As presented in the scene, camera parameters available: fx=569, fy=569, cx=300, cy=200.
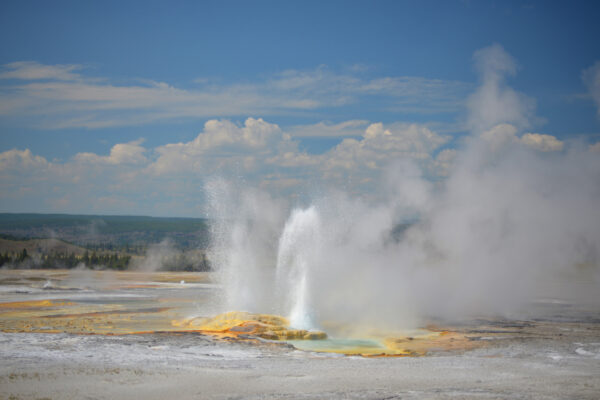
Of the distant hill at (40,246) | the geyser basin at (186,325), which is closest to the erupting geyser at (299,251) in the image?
the geyser basin at (186,325)

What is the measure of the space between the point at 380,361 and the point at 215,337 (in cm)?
763

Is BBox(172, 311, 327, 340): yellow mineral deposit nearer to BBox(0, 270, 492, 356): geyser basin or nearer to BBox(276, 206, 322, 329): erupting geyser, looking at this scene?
BBox(0, 270, 492, 356): geyser basin

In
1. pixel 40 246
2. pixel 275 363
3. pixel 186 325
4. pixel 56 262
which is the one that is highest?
pixel 40 246

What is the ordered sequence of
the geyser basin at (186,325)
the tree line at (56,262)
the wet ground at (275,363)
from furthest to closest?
1. the tree line at (56,262)
2. the geyser basin at (186,325)
3. the wet ground at (275,363)

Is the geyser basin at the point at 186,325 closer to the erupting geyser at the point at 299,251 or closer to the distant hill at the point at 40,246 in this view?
the erupting geyser at the point at 299,251

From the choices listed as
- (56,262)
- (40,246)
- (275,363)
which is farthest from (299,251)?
(40,246)

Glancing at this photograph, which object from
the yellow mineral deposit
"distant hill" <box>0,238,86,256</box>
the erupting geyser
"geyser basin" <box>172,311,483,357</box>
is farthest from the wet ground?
"distant hill" <box>0,238,86,256</box>

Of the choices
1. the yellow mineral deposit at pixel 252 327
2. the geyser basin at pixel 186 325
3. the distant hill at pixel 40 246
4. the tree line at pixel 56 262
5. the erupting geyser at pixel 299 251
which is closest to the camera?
the geyser basin at pixel 186 325

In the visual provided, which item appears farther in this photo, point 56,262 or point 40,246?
point 40,246

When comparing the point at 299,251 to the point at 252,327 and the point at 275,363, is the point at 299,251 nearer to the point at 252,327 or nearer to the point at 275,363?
the point at 252,327

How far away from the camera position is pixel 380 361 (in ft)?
62.4

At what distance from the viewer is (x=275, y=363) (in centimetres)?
1852

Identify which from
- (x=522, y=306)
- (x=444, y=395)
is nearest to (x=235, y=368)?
(x=444, y=395)

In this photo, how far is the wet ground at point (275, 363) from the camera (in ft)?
48.4
